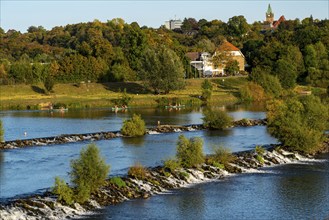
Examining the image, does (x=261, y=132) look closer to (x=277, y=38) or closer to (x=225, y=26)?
(x=277, y=38)

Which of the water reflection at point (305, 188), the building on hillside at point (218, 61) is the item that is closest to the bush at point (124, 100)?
the building on hillside at point (218, 61)

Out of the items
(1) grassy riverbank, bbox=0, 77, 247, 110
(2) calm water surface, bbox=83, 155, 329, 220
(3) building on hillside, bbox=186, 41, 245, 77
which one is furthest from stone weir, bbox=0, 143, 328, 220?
(3) building on hillside, bbox=186, 41, 245, 77

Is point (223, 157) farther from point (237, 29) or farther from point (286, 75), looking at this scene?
point (237, 29)

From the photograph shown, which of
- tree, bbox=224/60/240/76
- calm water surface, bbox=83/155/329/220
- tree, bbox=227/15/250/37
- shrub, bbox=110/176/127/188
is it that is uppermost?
tree, bbox=227/15/250/37

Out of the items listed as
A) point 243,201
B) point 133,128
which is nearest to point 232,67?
point 133,128

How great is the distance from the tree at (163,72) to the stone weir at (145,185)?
49.8m

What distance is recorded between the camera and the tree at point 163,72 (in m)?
101

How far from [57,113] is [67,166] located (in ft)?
131

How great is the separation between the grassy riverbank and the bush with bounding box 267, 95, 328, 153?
4332 cm

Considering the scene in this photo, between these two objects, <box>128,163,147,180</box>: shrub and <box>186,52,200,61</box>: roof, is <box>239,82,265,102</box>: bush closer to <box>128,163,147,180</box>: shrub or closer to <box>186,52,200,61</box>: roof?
<box>186,52,200,61</box>: roof

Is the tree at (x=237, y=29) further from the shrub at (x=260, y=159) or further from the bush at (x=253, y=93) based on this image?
the shrub at (x=260, y=159)

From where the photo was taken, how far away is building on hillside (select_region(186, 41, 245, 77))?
430 ft

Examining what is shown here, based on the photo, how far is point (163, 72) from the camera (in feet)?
332

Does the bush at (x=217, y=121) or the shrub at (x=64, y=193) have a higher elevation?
the bush at (x=217, y=121)
